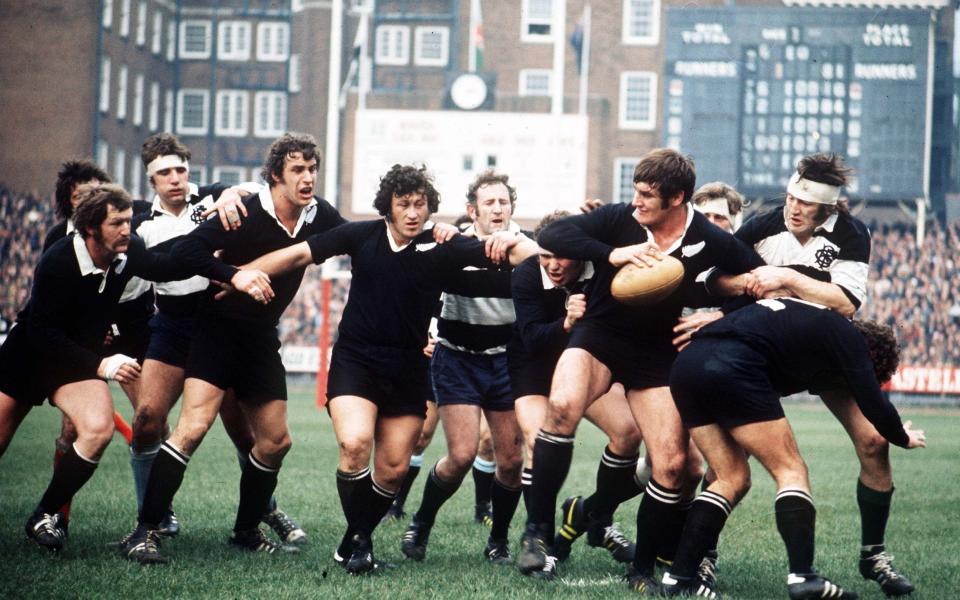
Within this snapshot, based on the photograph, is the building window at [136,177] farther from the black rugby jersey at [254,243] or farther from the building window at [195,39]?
the black rugby jersey at [254,243]

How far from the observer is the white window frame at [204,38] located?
2292 inches

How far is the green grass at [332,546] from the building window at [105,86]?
3674cm

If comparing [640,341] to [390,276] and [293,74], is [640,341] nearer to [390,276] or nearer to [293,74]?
[390,276]

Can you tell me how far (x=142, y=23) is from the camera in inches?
2085

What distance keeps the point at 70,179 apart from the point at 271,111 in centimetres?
5130

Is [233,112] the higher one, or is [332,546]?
[233,112]

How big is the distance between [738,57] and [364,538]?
111 feet

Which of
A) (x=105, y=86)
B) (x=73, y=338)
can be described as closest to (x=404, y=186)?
(x=73, y=338)

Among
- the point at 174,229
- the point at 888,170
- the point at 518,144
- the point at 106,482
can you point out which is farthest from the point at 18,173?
the point at 174,229

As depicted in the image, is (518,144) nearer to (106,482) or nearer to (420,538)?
(106,482)

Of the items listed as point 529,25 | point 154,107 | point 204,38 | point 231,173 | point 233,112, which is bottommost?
point 231,173

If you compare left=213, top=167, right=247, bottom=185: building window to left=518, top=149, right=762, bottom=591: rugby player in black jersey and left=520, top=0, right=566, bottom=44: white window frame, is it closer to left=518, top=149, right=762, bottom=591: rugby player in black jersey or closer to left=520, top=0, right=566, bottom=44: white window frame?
left=520, top=0, right=566, bottom=44: white window frame

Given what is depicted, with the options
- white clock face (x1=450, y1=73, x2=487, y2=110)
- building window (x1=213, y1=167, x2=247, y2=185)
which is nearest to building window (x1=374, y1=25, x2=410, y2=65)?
building window (x1=213, y1=167, x2=247, y2=185)

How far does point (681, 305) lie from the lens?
6.93m
